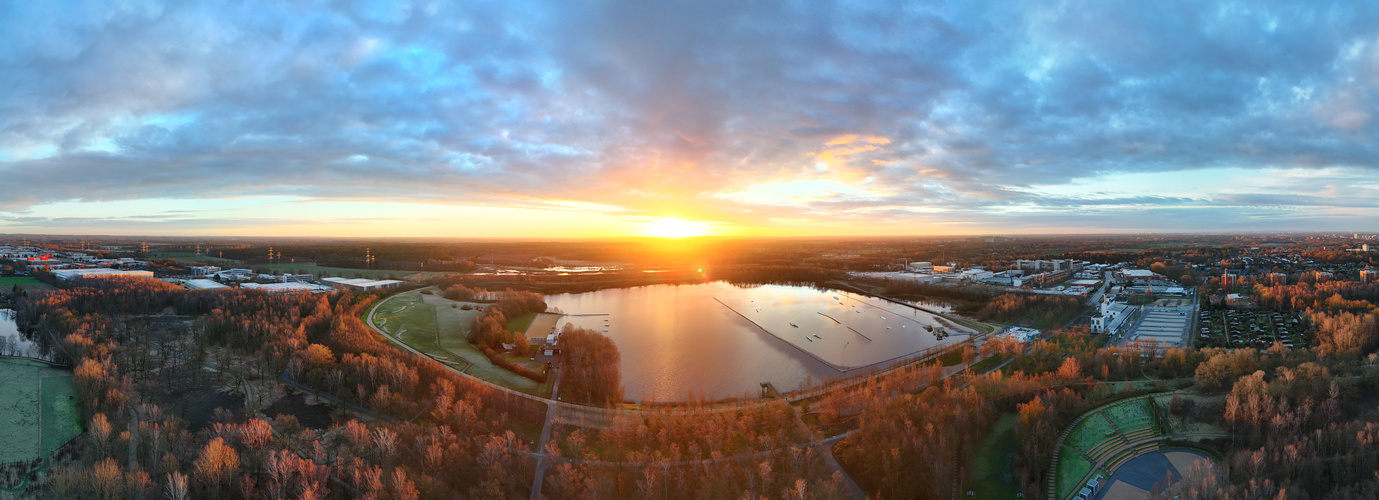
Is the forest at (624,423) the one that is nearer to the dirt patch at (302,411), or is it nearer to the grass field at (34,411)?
the dirt patch at (302,411)

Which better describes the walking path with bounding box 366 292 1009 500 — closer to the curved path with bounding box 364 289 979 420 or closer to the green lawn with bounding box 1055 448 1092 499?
the curved path with bounding box 364 289 979 420

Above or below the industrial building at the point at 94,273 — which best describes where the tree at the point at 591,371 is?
below

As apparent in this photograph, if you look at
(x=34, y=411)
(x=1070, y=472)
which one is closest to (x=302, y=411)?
(x=34, y=411)

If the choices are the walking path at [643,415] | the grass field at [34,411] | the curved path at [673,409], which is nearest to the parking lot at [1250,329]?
the curved path at [673,409]

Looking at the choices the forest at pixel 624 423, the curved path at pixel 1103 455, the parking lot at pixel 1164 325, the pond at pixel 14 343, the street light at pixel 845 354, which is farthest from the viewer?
the parking lot at pixel 1164 325

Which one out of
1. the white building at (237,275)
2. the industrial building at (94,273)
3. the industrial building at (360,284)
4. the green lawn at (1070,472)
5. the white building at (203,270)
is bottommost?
the green lawn at (1070,472)

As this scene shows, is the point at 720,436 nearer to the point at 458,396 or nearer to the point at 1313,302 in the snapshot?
the point at 458,396
